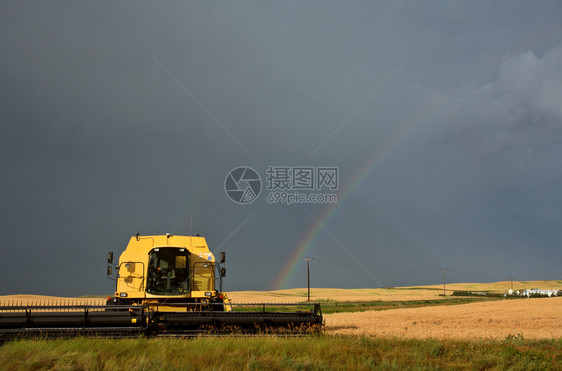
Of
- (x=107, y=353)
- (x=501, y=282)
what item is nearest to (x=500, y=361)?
(x=107, y=353)

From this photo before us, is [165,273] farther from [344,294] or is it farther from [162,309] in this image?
[344,294]

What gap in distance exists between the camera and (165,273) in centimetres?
1742

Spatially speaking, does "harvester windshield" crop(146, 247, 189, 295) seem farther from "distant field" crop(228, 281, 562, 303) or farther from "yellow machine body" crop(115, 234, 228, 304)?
"distant field" crop(228, 281, 562, 303)

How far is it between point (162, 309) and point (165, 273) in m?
1.42

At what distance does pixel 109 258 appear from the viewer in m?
16.7

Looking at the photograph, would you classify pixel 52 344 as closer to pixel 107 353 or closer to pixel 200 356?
pixel 107 353

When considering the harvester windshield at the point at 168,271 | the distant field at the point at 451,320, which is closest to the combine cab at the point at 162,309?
the harvester windshield at the point at 168,271

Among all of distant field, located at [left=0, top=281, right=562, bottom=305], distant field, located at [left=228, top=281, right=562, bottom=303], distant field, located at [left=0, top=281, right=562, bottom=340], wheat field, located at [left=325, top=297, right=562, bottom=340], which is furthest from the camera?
distant field, located at [left=228, top=281, right=562, bottom=303]

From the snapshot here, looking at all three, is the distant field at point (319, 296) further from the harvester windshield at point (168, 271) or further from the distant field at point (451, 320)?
the harvester windshield at point (168, 271)

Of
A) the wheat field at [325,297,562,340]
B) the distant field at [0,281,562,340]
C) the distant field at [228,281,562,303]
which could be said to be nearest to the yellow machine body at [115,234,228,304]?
the distant field at [0,281,562,340]

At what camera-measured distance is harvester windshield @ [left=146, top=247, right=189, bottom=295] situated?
1709 centimetres

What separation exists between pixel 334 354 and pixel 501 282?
204 metres

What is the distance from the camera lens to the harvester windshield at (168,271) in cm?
1709

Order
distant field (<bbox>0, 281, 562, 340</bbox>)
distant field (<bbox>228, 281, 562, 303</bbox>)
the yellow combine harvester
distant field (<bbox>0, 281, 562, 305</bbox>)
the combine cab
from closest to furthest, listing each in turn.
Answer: the combine cab < the yellow combine harvester < distant field (<bbox>0, 281, 562, 340</bbox>) < distant field (<bbox>0, 281, 562, 305</bbox>) < distant field (<bbox>228, 281, 562, 303</bbox>)
